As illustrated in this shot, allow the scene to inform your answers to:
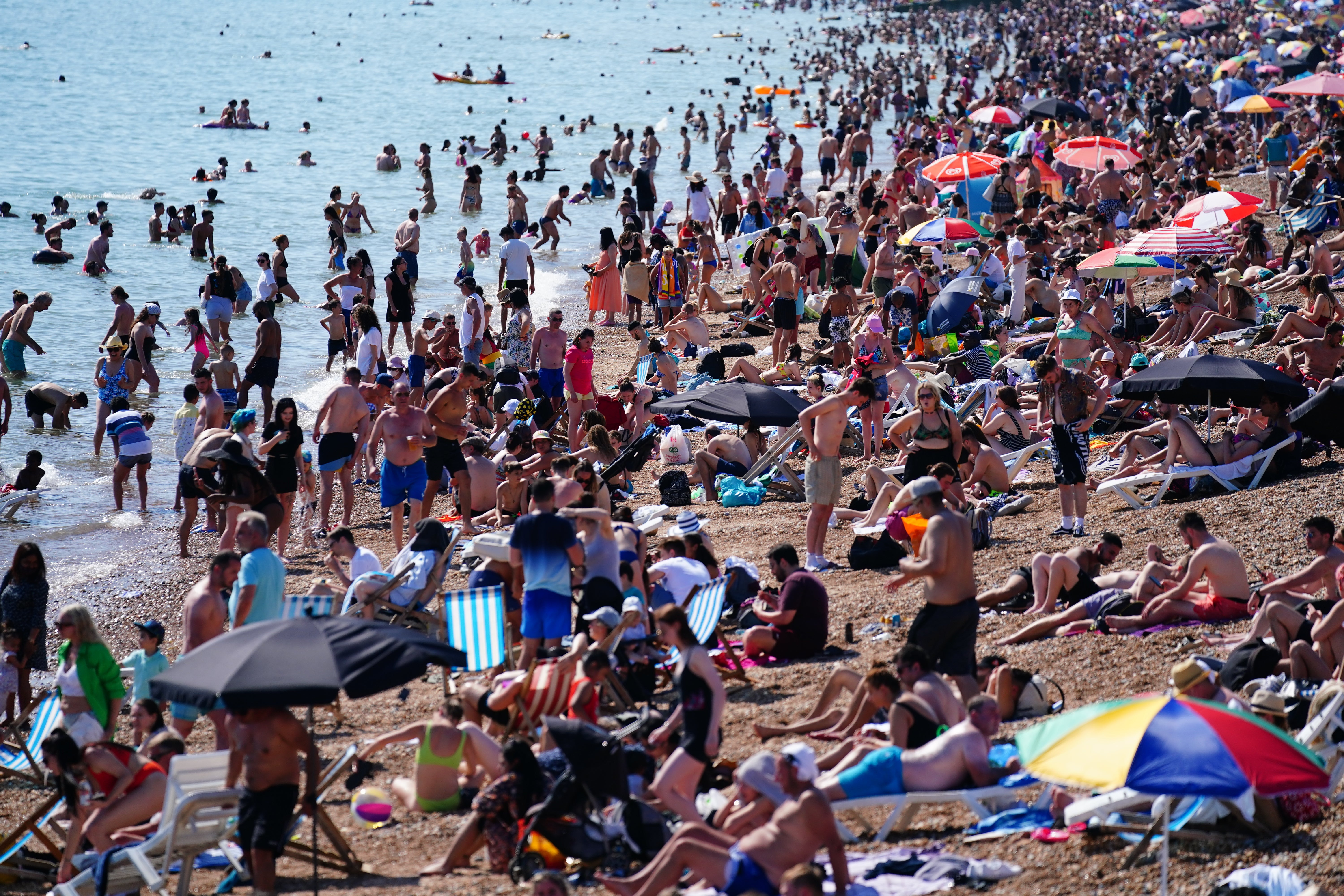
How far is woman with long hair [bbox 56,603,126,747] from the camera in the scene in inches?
279

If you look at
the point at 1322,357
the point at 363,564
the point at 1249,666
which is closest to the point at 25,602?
the point at 363,564

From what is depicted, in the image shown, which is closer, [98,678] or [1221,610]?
[98,678]

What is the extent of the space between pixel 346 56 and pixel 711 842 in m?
66.1

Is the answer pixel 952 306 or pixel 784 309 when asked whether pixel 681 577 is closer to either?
pixel 952 306

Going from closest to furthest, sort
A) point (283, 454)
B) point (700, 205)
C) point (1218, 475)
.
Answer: point (1218, 475) → point (283, 454) → point (700, 205)

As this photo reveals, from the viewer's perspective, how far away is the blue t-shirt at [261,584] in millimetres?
6973

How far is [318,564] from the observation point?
1070 cm

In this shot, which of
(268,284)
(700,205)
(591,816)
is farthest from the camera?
(700,205)

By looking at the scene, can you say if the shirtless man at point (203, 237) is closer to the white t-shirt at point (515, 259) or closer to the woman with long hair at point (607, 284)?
the woman with long hair at point (607, 284)

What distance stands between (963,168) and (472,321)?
28.6ft

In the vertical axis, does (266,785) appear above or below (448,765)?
above

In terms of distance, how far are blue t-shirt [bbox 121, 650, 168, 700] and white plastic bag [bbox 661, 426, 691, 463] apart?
5.86 metres

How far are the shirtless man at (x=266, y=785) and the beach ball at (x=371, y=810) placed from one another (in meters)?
0.92

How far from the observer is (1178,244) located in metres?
13.6
